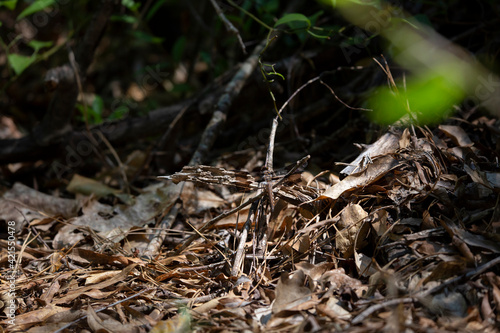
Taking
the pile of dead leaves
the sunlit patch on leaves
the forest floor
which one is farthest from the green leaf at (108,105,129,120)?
the sunlit patch on leaves

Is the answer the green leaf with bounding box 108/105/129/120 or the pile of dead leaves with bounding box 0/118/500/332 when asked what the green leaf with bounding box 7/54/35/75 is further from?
the pile of dead leaves with bounding box 0/118/500/332

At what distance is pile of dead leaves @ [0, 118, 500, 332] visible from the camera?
1.03 m

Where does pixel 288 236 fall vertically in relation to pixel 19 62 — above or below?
below

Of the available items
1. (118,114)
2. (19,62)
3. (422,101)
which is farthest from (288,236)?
(19,62)

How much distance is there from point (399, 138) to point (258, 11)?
1.27 metres

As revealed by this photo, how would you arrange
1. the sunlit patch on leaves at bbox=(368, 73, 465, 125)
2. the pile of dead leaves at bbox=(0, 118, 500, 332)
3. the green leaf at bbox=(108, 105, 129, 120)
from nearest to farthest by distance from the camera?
the pile of dead leaves at bbox=(0, 118, 500, 332), the sunlit patch on leaves at bbox=(368, 73, 465, 125), the green leaf at bbox=(108, 105, 129, 120)

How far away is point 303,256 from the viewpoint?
1278 mm

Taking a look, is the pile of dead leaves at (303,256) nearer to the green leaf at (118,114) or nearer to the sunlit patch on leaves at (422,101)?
the sunlit patch on leaves at (422,101)

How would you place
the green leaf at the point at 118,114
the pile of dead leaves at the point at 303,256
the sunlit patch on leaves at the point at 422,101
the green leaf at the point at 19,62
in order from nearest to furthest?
the pile of dead leaves at the point at 303,256 < the sunlit patch on leaves at the point at 422,101 < the green leaf at the point at 19,62 < the green leaf at the point at 118,114

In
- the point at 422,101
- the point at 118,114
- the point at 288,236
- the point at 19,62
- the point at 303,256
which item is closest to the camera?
the point at 303,256

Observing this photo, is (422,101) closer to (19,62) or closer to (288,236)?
(288,236)

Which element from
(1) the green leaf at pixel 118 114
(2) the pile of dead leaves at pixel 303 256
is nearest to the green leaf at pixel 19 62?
(1) the green leaf at pixel 118 114

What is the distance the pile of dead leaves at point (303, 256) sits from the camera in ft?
3.39

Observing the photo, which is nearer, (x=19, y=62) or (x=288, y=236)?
(x=288, y=236)
